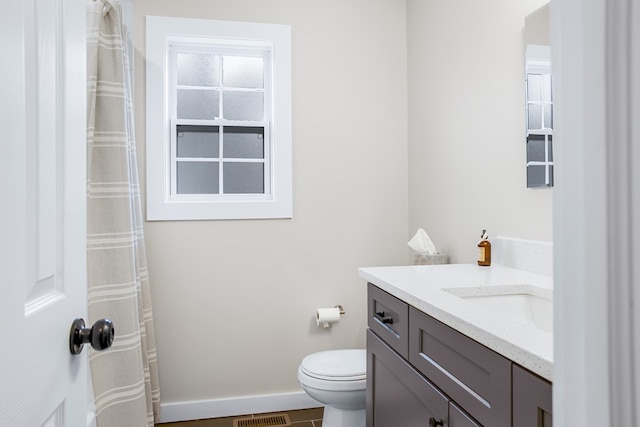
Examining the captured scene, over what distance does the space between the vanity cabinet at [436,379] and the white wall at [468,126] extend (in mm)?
644

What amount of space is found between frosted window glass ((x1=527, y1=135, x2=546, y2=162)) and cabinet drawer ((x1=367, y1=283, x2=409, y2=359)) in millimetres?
748

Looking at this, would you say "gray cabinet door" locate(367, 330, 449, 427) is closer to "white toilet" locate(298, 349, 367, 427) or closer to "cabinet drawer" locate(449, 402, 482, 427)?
"cabinet drawer" locate(449, 402, 482, 427)

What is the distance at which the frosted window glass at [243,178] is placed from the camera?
264cm

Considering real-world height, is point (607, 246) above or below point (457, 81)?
below

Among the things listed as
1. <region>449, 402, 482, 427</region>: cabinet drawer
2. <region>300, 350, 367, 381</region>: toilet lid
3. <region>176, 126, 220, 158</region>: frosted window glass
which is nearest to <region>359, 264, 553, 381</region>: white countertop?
<region>449, 402, 482, 427</region>: cabinet drawer

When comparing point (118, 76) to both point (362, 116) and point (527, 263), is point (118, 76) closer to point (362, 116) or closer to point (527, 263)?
point (362, 116)

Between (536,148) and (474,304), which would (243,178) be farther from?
(474,304)

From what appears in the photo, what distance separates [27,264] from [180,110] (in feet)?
6.75

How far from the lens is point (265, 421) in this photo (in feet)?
8.01

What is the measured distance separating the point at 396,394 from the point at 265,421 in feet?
4.09

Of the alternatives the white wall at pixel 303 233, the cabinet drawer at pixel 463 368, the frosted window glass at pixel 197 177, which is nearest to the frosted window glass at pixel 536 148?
the cabinet drawer at pixel 463 368

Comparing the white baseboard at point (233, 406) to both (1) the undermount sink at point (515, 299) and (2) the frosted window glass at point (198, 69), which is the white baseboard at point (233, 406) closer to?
(1) the undermount sink at point (515, 299)

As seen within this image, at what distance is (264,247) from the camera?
2568mm

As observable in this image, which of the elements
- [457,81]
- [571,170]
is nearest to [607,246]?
[571,170]
